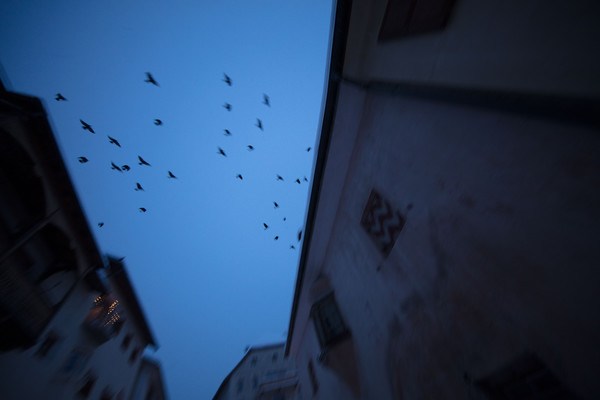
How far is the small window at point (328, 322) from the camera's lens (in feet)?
18.2

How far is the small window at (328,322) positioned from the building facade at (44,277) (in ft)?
25.2

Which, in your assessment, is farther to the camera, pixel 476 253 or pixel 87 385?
pixel 87 385

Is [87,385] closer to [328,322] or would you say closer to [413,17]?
[328,322]

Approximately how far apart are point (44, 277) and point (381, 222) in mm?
9844

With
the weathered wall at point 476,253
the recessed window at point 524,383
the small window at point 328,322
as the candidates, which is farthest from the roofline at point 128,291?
the recessed window at point 524,383

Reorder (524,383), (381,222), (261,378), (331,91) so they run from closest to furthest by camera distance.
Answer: (524,383), (381,222), (331,91), (261,378)

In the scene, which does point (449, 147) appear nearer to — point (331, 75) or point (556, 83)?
point (556, 83)

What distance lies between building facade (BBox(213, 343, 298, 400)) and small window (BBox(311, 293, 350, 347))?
45.5 feet

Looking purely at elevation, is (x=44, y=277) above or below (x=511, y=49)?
above

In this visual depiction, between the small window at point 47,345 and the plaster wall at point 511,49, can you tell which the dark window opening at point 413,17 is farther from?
the small window at point 47,345

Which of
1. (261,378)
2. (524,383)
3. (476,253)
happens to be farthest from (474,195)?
(261,378)

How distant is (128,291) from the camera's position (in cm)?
1134

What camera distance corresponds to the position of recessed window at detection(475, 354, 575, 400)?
172 cm

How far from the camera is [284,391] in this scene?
639 inches
